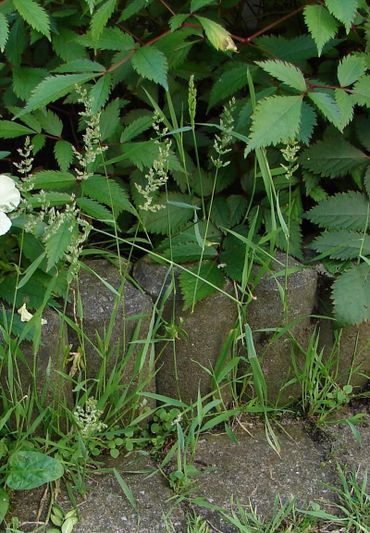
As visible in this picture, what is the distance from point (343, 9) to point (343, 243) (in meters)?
0.60

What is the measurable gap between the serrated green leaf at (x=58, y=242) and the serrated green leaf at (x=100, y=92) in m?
0.29

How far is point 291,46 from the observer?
1.99 metres

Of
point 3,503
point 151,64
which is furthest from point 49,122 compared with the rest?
point 3,503

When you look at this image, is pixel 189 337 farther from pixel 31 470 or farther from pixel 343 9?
pixel 343 9

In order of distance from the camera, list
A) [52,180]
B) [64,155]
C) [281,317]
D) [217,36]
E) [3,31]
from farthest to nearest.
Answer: [281,317], [64,155], [52,180], [217,36], [3,31]

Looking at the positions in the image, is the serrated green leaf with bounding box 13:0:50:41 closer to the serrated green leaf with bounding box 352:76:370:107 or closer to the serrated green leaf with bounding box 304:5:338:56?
the serrated green leaf with bounding box 304:5:338:56

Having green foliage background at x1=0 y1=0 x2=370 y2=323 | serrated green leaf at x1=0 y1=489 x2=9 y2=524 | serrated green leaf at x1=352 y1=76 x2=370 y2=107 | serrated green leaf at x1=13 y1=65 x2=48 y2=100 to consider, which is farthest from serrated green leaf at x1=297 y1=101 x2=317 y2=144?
serrated green leaf at x1=0 y1=489 x2=9 y2=524

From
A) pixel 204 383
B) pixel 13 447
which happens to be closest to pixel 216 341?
pixel 204 383

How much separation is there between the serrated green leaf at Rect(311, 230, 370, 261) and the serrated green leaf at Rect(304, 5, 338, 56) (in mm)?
521

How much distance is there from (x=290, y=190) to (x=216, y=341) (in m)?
0.44

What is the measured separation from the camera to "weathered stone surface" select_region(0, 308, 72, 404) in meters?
1.88

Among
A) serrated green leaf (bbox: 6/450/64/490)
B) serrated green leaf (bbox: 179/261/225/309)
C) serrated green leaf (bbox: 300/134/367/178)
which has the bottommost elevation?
serrated green leaf (bbox: 6/450/64/490)

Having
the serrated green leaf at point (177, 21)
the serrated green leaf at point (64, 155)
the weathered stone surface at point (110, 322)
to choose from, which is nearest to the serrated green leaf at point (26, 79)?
the serrated green leaf at point (64, 155)

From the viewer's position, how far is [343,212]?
6.84 feet
